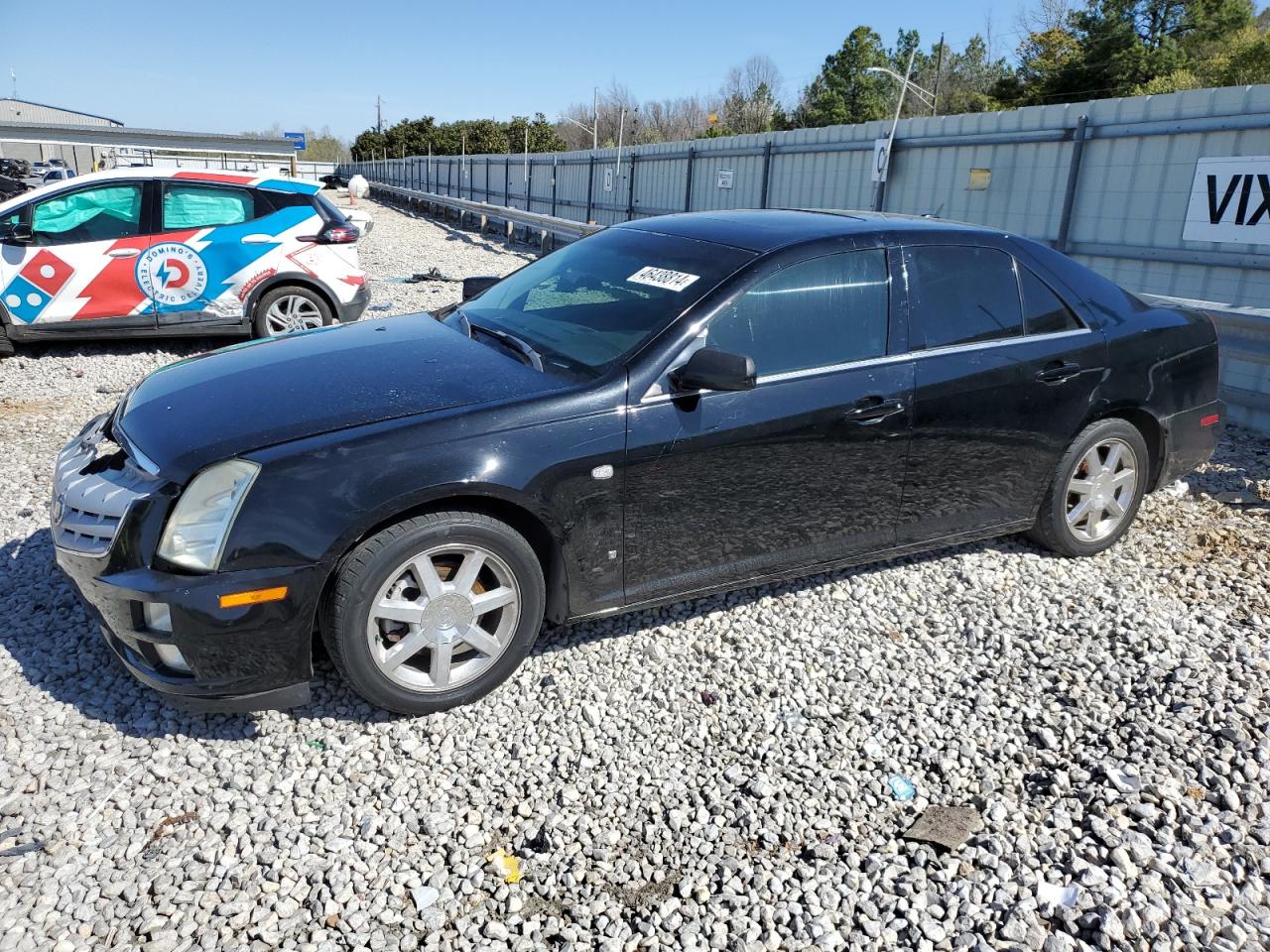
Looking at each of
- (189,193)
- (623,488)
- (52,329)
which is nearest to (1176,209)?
(623,488)

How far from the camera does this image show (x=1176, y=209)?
836 cm

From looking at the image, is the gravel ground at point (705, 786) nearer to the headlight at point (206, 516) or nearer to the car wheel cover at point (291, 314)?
the headlight at point (206, 516)

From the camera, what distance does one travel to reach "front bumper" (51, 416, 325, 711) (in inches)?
109

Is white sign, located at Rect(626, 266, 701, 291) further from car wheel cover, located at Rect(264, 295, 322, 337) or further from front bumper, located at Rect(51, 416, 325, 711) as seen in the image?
car wheel cover, located at Rect(264, 295, 322, 337)

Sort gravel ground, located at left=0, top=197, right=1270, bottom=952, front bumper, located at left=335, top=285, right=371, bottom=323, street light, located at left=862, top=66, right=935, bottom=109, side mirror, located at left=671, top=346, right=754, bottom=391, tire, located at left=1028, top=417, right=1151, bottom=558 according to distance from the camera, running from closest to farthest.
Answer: gravel ground, located at left=0, top=197, right=1270, bottom=952 → side mirror, located at left=671, top=346, right=754, bottom=391 → tire, located at left=1028, top=417, right=1151, bottom=558 → front bumper, located at left=335, top=285, right=371, bottom=323 → street light, located at left=862, top=66, right=935, bottom=109

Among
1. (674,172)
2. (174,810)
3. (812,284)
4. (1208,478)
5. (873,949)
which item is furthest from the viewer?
(674,172)

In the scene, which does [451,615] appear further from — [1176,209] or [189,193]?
[1176,209]

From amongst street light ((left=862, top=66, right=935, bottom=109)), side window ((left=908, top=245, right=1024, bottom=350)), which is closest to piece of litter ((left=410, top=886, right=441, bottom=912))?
side window ((left=908, top=245, right=1024, bottom=350))

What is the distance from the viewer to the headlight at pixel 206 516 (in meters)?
2.78

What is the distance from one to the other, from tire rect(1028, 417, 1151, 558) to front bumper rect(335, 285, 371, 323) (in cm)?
651

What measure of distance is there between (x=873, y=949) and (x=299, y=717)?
6.59 ft

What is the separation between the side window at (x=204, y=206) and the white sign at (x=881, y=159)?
318 inches

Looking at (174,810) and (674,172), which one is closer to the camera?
(174,810)

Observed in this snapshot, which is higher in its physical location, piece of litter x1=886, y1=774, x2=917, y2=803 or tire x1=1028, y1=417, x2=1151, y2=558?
tire x1=1028, y1=417, x2=1151, y2=558
